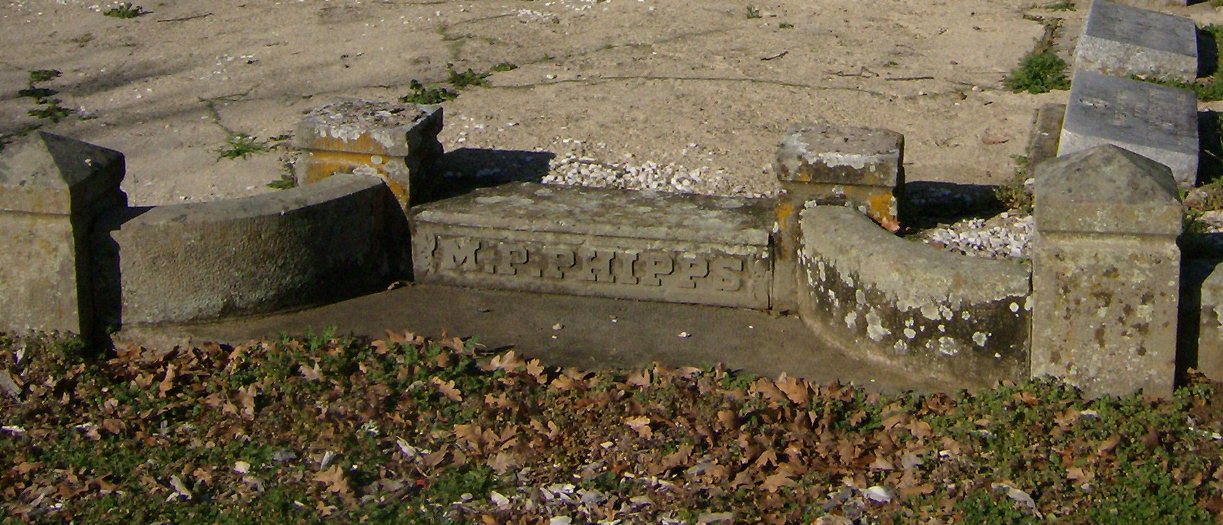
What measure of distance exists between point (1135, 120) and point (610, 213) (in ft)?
10.6

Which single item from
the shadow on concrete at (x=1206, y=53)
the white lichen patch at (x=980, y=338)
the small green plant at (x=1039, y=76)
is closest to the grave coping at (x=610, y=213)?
the white lichen patch at (x=980, y=338)

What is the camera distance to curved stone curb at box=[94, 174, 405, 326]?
19.7 ft

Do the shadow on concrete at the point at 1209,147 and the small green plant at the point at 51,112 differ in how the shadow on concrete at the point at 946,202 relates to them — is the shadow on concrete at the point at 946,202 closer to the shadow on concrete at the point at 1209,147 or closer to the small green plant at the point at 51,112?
the shadow on concrete at the point at 1209,147

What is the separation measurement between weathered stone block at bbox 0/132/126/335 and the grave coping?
1.37m

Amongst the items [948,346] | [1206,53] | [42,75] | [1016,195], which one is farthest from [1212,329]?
[42,75]

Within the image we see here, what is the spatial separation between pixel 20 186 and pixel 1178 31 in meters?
7.41

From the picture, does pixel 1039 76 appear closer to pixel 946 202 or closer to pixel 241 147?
pixel 946 202

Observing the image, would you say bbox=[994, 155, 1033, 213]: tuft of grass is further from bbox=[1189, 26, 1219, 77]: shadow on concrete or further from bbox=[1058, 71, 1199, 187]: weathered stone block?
bbox=[1189, 26, 1219, 77]: shadow on concrete

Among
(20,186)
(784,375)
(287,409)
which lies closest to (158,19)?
(20,186)

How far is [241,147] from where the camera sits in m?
8.66

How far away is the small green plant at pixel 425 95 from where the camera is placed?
368 inches

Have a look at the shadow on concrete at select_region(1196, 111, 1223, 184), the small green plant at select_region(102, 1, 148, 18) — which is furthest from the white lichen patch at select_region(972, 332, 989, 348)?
the small green plant at select_region(102, 1, 148, 18)

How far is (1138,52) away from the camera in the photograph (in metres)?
9.45

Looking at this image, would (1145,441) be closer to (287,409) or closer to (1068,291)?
(1068,291)
